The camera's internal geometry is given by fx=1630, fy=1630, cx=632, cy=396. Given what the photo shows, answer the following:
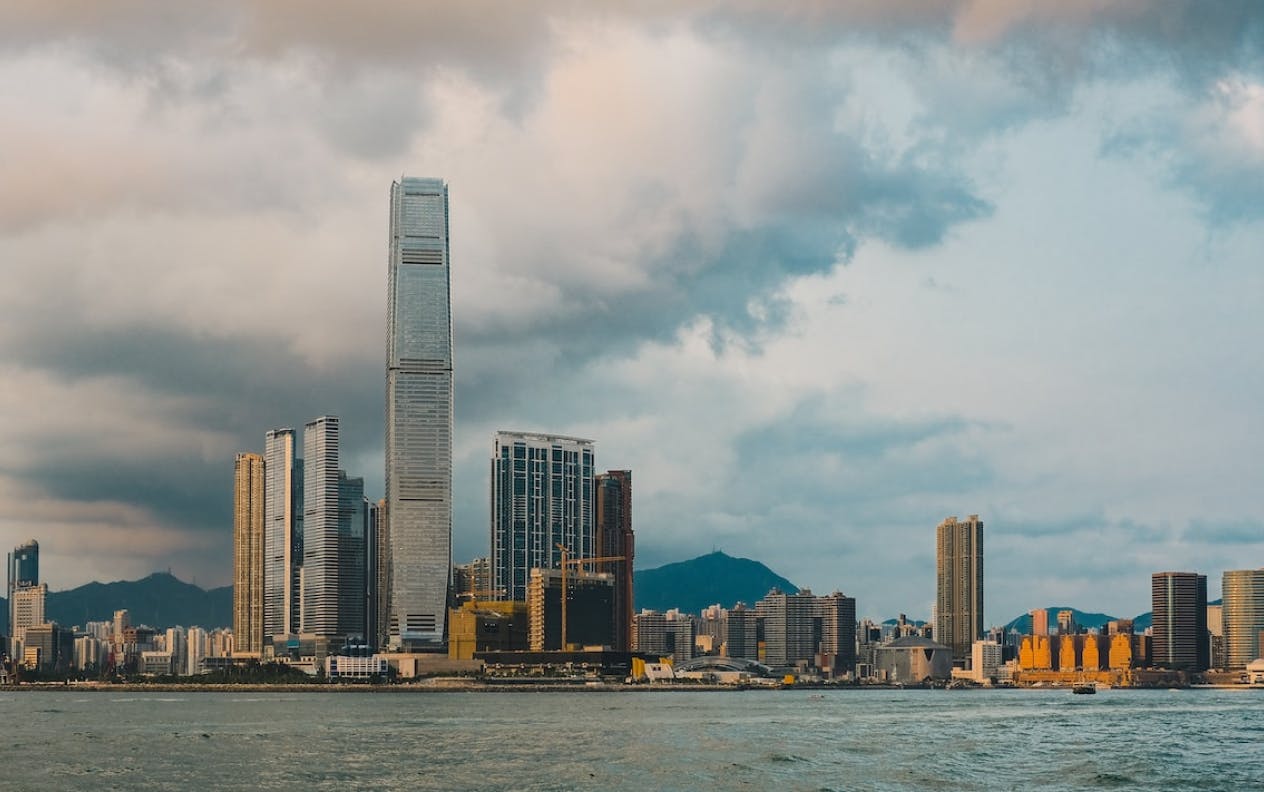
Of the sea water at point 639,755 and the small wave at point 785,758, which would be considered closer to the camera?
the sea water at point 639,755

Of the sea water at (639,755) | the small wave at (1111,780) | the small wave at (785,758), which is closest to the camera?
the small wave at (1111,780)

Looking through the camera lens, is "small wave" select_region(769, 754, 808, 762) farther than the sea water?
Yes

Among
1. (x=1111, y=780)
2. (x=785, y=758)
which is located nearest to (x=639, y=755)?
(x=785, y=758)

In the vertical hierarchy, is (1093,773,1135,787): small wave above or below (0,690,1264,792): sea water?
above

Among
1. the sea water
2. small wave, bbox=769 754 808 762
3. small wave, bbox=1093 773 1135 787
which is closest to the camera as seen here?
small wave, bbox=1093 773 1135 787

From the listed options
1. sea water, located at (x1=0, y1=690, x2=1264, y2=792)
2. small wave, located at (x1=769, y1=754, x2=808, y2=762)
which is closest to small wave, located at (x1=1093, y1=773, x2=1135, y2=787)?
sea water, located at (x1=0, y1=690, x2=1264, y2=792)

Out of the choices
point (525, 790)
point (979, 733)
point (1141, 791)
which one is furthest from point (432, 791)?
point (979, 733)

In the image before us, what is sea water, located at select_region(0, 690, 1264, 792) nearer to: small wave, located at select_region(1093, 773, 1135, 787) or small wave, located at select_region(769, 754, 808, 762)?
small wave, located at select_region(1093, 773, 1135, 787)

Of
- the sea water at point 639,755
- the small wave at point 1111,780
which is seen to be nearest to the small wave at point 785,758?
Result: the sea water at point 639,755

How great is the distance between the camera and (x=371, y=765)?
385ft

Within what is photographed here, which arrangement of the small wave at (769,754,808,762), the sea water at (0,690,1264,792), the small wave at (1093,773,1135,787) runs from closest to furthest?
the small wave at (1093,773,1135,787)
the sea water at (0,690,1264,792)
the small wave at (769,754,808,762)

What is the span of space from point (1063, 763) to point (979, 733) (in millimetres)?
41646

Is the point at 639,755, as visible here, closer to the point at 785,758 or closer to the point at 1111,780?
the point at 785,758

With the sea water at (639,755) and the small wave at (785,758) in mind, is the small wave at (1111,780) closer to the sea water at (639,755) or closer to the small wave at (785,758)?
the sea water at (639,755)
